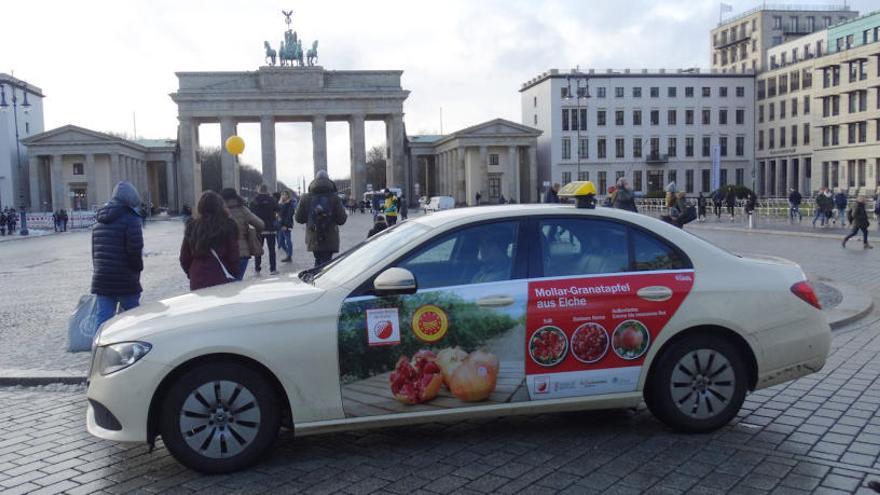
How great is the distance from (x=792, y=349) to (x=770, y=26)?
111 metres

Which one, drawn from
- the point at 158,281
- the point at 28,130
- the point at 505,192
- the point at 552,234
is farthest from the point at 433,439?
the point at 28,130

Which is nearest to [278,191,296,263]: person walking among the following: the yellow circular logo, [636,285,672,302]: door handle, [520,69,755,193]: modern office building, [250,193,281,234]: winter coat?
[250,193,281,234]: winter coat

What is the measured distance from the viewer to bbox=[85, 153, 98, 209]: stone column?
85250 millimetres

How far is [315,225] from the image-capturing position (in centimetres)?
1280

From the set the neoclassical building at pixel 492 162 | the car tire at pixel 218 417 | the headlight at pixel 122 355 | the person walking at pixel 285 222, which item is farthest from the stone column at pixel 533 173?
the headlight at pixel 122 355

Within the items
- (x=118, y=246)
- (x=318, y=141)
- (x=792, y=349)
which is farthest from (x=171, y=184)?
(x=792, y=349)

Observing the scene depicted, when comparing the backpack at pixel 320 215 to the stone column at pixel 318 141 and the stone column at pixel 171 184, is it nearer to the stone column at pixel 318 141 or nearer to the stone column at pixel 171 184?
the stone column at pixel 318 141

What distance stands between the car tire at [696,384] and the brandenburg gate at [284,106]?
79.7 meters

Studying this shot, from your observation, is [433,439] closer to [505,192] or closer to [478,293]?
[478,293]

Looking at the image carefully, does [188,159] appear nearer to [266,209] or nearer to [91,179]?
[91,179]

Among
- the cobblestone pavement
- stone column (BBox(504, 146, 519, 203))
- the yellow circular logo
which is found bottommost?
the cobblestone pavement

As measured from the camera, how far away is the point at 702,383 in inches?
230

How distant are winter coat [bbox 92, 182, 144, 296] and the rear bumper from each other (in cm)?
606

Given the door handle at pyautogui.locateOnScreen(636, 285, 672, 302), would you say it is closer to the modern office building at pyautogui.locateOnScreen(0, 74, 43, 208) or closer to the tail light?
the tail light
